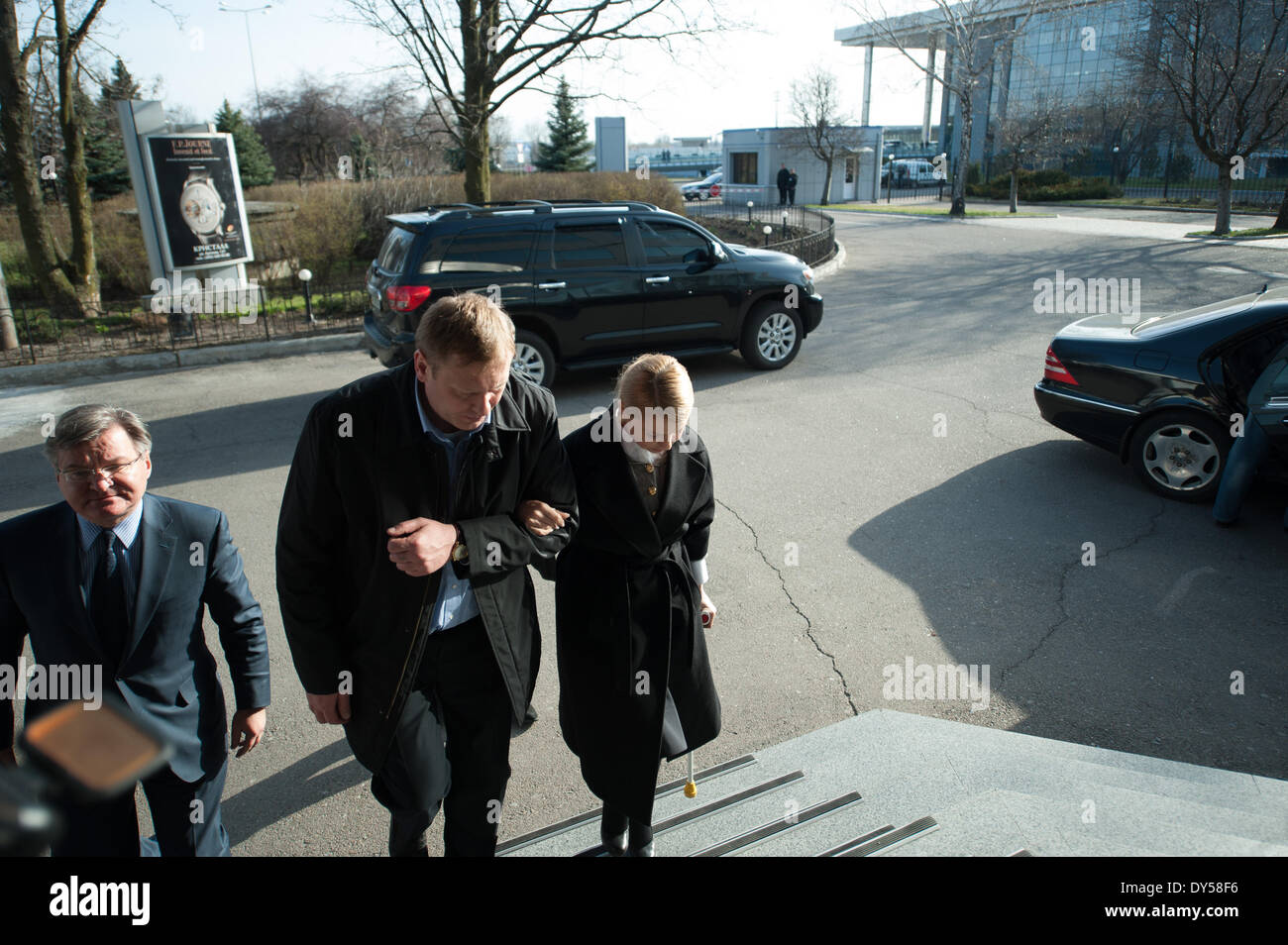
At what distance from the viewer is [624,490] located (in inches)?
105

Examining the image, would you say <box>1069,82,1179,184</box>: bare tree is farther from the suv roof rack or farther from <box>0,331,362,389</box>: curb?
<box>0,331,362,389</box>: curb

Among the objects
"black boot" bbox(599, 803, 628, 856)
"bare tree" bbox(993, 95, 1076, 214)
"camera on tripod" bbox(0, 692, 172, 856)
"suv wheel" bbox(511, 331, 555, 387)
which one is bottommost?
"black boot" bbox(599, 803, 628, 856)

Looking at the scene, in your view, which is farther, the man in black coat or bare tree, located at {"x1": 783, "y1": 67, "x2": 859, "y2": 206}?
bare tree, located at {"x1": 783, "y1": 67, "x2": 859, "y2": 206}

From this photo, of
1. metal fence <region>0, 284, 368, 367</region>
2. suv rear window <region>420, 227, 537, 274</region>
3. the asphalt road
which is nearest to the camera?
the asphalt road

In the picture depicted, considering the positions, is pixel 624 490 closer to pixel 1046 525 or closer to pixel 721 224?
pixel 1046 525

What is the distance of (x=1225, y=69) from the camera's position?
2108 centimetres

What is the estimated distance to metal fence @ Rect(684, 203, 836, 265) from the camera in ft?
58.6

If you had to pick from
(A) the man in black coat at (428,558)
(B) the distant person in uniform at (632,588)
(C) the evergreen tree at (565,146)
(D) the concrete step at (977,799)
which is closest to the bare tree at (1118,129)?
(C) the evergreen tree at (565,146)

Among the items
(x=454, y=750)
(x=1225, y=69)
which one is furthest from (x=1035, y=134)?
(x=454, y=750)

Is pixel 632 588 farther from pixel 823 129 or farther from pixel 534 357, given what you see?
pixel 823 129

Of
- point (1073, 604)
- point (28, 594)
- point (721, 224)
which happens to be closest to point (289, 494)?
point (28, 594)

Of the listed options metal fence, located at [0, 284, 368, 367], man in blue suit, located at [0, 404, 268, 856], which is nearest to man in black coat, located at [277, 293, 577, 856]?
man in blue suit, located at [0, 404, 268, 856]

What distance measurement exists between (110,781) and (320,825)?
2.84 m

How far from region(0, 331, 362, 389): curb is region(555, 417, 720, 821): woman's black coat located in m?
10.5
